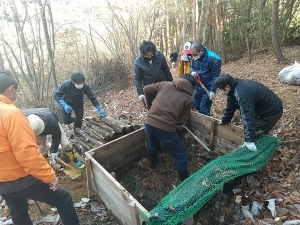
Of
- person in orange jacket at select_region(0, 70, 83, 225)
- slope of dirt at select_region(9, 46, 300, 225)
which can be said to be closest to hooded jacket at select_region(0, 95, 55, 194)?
person in orange jacket at select_region(0, 70, 83, 225)

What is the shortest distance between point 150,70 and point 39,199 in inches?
119

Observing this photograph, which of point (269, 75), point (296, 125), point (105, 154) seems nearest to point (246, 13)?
point (269, 75)

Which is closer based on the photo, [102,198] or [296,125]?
[102,198]

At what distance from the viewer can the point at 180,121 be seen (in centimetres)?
335

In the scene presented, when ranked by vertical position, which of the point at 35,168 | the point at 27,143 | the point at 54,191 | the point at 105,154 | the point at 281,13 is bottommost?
the point at 105,154

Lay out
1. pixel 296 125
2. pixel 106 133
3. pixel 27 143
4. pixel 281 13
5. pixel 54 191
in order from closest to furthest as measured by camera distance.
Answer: pixel 27 143 < pixel 54 191 < pixel 296 125 < pixel 106 133 < pixel 281 13

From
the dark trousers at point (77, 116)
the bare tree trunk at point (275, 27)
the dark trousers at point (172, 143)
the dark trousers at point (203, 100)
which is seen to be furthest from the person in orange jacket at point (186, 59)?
the bare tree trunk at point (275, 27)

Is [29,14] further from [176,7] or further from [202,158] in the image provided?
[176,7]

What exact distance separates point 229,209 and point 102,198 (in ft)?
6.01

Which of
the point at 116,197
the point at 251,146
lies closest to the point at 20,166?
the point at 116,197

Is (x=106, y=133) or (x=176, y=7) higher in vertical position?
(x=176, y=7)

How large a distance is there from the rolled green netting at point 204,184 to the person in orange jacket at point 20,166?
0.97 metres

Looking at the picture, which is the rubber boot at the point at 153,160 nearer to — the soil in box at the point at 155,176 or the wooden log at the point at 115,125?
the soil in box at the point at 155,176

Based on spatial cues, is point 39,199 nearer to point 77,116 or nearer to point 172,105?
point 172,105
